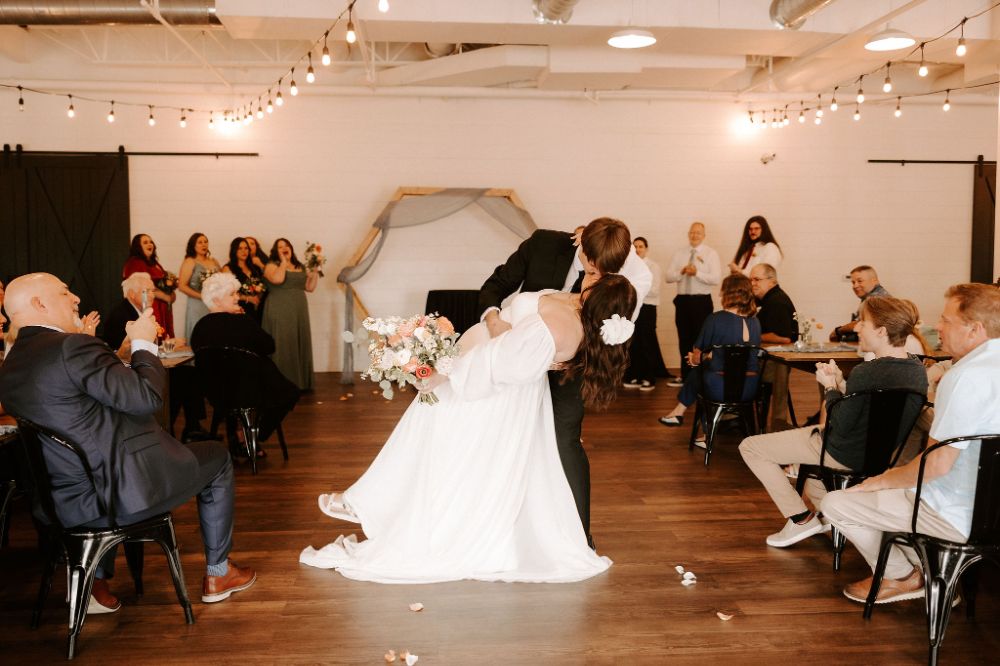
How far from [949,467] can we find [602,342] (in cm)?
132

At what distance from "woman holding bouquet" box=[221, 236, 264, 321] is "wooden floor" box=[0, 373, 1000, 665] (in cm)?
355

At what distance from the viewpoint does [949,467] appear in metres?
2.71

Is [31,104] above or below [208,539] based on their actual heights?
above

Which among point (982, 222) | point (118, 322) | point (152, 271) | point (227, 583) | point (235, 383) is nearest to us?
point (227, 583)

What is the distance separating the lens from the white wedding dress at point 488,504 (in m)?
3.48

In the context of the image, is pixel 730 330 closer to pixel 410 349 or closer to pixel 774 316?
pixel 774 316

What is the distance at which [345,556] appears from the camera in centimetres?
364

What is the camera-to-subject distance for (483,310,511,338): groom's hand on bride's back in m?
3.70

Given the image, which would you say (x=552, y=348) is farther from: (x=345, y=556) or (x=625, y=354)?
(x=345, y=556)

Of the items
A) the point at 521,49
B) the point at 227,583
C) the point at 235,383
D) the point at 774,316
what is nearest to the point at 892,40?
the point at 774,316

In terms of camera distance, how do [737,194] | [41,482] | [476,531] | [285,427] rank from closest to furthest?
[41,482], [476,531], [285,427], [737,194]

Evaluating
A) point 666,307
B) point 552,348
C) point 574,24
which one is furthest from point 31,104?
point 552,348

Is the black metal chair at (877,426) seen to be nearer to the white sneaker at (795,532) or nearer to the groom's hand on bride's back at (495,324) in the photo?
the white sneaker at (795,532)

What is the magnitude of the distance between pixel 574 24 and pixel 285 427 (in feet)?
13.1
